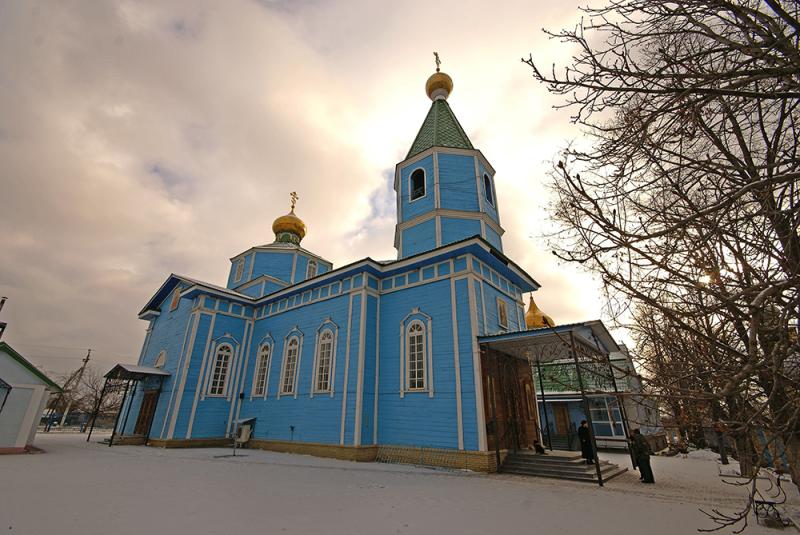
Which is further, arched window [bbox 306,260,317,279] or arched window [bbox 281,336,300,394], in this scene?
arched window [bbox 306,260,317,279]

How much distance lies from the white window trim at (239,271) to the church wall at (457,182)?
14.6 m

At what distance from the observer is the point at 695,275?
145 inches

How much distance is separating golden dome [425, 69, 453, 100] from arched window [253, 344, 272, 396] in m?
15.1

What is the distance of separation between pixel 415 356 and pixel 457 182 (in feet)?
24.5

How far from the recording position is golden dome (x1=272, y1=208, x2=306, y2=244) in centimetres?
2445

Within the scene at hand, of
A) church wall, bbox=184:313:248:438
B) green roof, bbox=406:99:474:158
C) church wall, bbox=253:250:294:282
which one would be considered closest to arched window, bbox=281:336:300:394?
church wall, bbox=184:313:248:438

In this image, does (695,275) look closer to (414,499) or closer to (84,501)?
(414,499)

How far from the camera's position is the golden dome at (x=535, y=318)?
21.9m

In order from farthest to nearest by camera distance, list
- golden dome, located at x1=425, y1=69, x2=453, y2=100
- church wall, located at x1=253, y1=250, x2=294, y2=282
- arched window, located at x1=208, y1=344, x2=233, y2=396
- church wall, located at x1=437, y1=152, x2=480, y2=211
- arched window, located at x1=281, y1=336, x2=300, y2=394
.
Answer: church wall, located at x1=253, y1=250, x2=294, y2=282
golden dome, located at x1=425, y1=69, x2=453, y2=100
arched window, located at x1=208, y1=344, x2=233, y2=396
arched window, located at x1=281, y1=336, x2=300, y2=394
church wall, located at x1=437, y1=152, x2=480, y2=211

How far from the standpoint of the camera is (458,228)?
14.4 m

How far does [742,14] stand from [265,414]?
56.7ft

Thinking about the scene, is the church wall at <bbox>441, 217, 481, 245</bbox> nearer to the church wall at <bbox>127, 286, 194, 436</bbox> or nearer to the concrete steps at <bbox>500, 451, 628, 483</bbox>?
the concrete steps at <bbox>500, 451, 628, 483</bbox>

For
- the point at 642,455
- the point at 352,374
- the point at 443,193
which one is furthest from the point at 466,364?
the point at 443,193

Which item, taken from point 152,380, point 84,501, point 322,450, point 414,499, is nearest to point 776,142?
point 414,499
